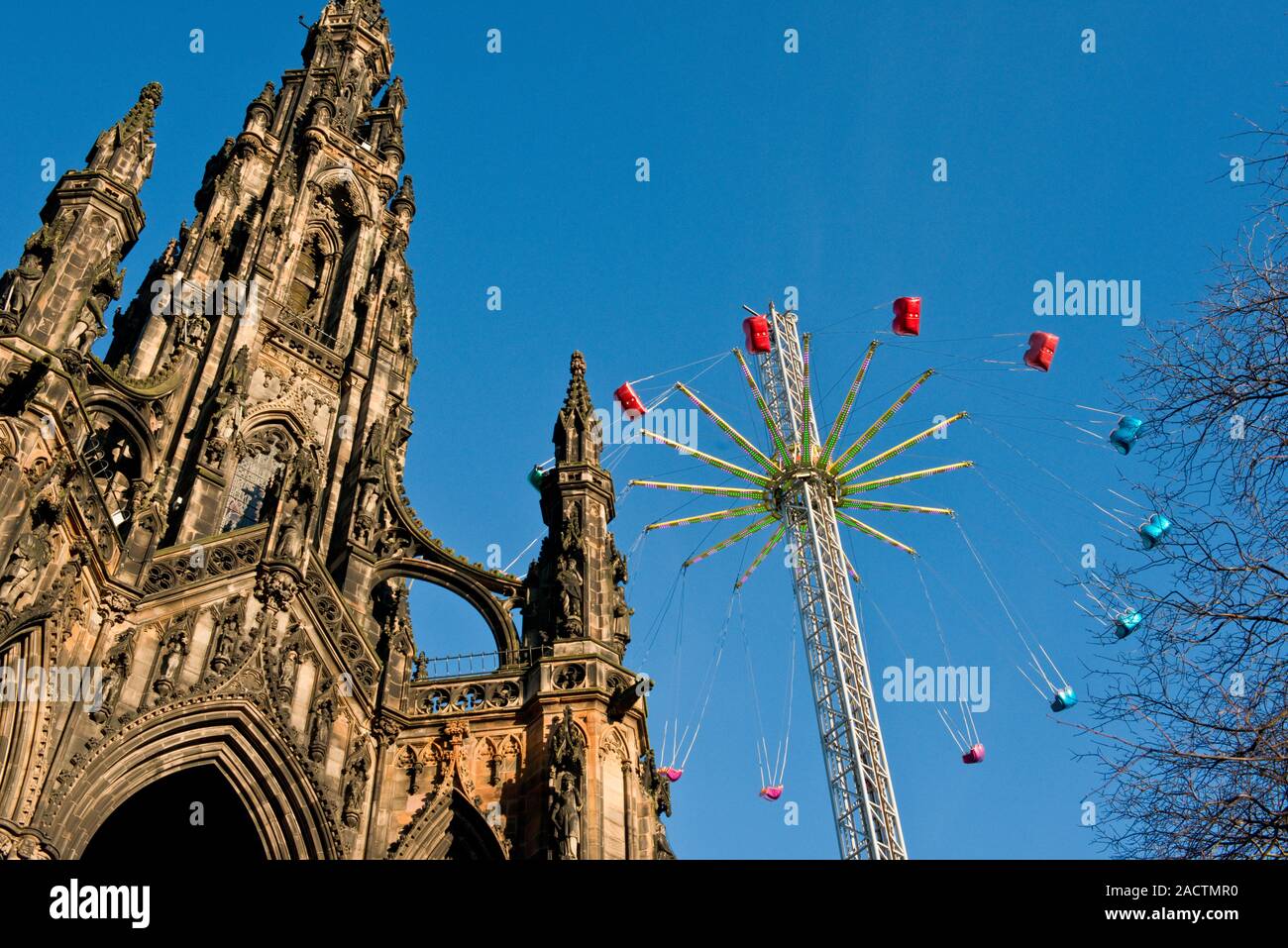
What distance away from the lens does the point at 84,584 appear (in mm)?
18547

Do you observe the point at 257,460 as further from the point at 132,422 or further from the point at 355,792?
the point at 355,792

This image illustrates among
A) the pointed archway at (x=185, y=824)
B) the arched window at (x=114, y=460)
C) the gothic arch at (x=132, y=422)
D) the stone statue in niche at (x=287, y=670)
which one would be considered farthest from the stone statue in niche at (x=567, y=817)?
the gothic arch at (x=132, y=422)

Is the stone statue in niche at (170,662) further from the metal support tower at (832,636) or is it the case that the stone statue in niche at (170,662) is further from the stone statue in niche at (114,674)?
the metal support tower at (832,636)

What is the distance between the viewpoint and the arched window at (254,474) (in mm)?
28500

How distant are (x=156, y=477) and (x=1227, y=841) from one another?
21586 mm

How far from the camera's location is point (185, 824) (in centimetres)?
1969

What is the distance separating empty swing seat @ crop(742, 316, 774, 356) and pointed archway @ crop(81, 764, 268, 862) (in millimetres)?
21439

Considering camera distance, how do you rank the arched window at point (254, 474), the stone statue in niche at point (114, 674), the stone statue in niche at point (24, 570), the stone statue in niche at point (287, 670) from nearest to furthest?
the stone statue in niche at point (24, 570), the stone statue in niche at point (114, 674), the stone statue in niche at point (287, 670), the arched window at point (254, 474)

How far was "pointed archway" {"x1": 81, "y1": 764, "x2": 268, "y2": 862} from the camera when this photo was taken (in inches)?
742

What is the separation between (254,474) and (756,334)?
15.4 meters

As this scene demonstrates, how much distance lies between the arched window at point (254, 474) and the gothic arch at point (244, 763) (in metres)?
9.65

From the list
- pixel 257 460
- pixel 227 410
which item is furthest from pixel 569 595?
pixel 257 460
